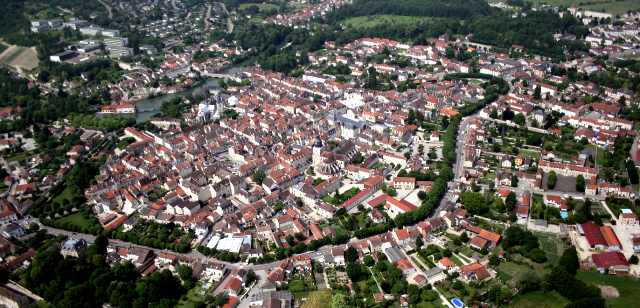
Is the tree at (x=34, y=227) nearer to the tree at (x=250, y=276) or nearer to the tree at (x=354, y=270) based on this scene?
the tree at (x=250, y=276)

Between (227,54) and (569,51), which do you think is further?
(227,54)

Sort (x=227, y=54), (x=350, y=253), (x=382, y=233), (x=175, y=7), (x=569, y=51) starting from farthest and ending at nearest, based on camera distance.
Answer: (x=175, y=7), (x=227, y=54), (x=569, y=51), (x=382, y=233), (x=350, y=253)

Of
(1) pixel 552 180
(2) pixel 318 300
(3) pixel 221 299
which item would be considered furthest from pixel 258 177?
(1) pixel 552 180

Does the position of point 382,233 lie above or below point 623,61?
below

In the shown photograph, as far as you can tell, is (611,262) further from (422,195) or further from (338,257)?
(338,257)

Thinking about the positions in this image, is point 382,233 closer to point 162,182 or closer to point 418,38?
point 162,182

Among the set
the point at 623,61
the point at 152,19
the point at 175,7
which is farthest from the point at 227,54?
the point at 623,61

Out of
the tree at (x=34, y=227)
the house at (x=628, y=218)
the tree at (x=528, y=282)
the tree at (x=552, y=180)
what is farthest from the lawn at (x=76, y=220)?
the house at (x=628, y=218)

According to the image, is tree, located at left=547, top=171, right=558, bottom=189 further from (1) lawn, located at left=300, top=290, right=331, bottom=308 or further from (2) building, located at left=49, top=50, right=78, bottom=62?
(2) building, located at left=49, top=50, right=78, bottom=62
